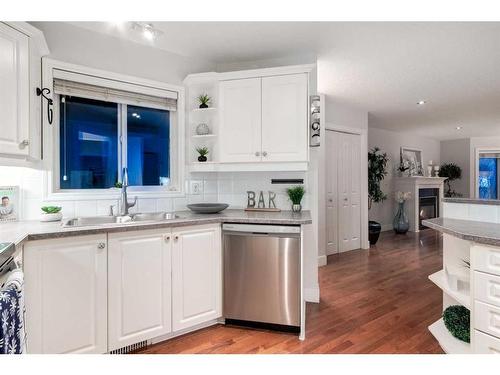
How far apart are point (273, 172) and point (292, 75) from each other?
0.92 meters

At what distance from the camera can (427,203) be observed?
23.9 ft

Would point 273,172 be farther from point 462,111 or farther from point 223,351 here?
point 462,111

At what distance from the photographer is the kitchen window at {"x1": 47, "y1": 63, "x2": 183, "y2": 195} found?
2.40 meters

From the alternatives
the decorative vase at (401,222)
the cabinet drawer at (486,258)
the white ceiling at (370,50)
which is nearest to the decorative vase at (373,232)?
the decorative vase at (401,222)

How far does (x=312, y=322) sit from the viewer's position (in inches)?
98.6

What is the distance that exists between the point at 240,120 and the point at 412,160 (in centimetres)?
641

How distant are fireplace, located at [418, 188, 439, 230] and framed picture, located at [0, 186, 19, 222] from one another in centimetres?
747

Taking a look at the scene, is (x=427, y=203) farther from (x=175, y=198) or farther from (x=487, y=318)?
(x=175, y=198)

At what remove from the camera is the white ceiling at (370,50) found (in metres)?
2.41

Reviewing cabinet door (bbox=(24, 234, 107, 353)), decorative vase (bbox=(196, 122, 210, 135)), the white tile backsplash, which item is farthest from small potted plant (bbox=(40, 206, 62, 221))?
decorative vase (bbox=(196, 122, 210, 135))

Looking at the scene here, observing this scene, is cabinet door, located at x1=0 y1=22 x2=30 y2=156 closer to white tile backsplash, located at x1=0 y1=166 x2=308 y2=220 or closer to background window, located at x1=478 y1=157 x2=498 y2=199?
white tile backsplash, located at x1=0 y1=166 x2=308 y2=220

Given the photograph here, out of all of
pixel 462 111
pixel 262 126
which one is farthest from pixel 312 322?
pixel 462 111

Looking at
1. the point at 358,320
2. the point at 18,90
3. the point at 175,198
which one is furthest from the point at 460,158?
the point at 18,90

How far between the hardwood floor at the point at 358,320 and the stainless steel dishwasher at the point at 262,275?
0.46 ft
